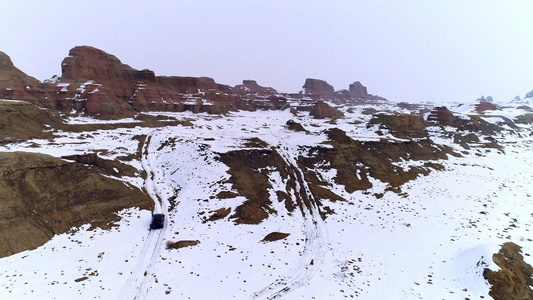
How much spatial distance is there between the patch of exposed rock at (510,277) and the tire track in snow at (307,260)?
30.2ft

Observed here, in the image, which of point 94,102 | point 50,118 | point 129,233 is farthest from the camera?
point 94,102

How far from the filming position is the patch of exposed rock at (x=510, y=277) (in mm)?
13047

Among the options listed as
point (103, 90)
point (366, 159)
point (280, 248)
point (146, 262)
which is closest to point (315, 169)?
point (366, 159)

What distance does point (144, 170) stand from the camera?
29.2m

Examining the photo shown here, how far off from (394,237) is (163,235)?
58.6 feet

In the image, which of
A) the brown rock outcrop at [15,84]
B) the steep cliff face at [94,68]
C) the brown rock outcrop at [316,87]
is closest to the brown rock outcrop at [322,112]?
the steep cliff face at [94,68]

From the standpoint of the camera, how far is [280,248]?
18.0 m

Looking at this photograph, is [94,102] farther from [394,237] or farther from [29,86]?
[394,237]

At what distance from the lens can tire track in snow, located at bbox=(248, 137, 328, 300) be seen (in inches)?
546

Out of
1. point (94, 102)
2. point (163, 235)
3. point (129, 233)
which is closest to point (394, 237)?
point (163, 235)

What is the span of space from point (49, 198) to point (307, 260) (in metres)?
20.1

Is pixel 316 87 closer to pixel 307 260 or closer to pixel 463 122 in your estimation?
pixel 463 122

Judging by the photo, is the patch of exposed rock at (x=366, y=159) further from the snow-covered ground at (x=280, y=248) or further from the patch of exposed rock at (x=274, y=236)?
the patch of exposed rock at (x=274, y=236)

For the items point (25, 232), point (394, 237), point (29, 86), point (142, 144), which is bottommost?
point (394, 237)
